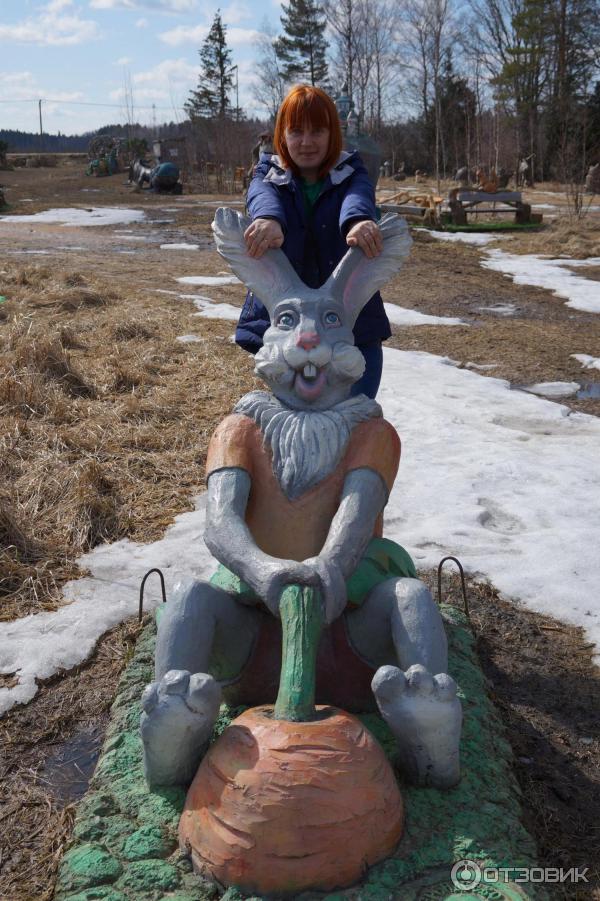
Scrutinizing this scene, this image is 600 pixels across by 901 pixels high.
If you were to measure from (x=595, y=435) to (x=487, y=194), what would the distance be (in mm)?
11083

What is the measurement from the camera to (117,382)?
216 inches

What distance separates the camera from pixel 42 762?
2338 mm

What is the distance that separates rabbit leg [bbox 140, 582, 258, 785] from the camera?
5.92ft

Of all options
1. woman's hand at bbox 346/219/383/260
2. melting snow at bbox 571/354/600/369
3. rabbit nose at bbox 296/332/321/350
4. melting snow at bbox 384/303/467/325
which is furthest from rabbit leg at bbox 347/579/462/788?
melting snow at bbox 384/303/467/325

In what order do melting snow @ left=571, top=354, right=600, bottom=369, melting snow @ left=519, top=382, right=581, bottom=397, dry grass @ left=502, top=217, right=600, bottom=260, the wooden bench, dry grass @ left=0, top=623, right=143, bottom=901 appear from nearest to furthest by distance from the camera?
dry grass @ left=0, top=623, right=143, bottom=901 → melting snow @ left=519, top=382, right=581, bottom=397 → melting snow @ left=571, top=354, right=600, bottom=369 → dry grass @ left=502, top=217, right=600, bottom=260 → the wooden bench

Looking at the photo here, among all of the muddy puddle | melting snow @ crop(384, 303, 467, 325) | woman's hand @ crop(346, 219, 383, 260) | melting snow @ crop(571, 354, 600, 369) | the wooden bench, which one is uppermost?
the wooden bench

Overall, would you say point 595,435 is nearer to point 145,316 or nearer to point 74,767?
point 74,767

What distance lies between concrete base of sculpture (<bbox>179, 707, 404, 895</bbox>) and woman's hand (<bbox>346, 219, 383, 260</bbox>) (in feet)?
4.05

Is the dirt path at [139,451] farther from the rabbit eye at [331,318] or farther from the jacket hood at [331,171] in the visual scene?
the jacket hood at [331,171]

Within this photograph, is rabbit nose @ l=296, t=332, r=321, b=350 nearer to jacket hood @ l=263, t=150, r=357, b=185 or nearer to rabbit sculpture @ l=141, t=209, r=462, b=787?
rabbit sculpture @ l=141, t=209, r=462, b=787

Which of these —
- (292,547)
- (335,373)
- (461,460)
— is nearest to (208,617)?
(292,547)

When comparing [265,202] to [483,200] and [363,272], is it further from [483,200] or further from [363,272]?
[483,200]

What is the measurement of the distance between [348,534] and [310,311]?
0.61 meters

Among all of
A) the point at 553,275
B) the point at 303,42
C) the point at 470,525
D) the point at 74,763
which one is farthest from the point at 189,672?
the point at 303,42
